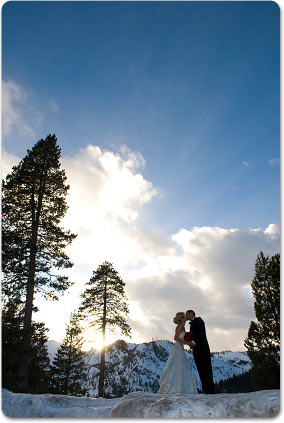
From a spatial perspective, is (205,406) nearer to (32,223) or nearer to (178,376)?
(178,376)

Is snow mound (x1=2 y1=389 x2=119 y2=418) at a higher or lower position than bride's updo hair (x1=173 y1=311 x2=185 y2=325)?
lower

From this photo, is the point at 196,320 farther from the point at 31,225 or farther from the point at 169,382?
the point at 31,225

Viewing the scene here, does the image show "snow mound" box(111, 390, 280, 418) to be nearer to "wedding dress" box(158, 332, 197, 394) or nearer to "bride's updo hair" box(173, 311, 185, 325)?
"wedding dress" box(158, 332, 197, 394)

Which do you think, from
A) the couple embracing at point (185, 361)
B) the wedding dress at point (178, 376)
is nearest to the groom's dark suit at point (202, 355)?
the couple embracing at point (185, 361)

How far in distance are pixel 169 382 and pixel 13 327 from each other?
1051cm

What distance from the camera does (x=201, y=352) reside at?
8.44m

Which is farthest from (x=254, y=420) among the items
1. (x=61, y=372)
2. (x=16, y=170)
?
(x=61, y=372)

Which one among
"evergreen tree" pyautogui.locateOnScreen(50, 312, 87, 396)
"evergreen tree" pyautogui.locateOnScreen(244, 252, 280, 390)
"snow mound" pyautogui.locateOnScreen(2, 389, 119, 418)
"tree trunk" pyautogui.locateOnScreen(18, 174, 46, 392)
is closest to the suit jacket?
"snow mound" pyautogui.locateOnScreen(2, 389, 119, 418)

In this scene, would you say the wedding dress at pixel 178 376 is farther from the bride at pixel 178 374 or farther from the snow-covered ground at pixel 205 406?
the snow-covered ground at pixel 205 406

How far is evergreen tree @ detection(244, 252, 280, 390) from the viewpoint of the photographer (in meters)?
20.0

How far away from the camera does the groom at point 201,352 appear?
816 centimetres

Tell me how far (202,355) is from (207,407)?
3110 millimetres

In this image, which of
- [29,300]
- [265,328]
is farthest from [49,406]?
[265,328]

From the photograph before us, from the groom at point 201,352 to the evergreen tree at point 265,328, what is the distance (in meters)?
14.6
